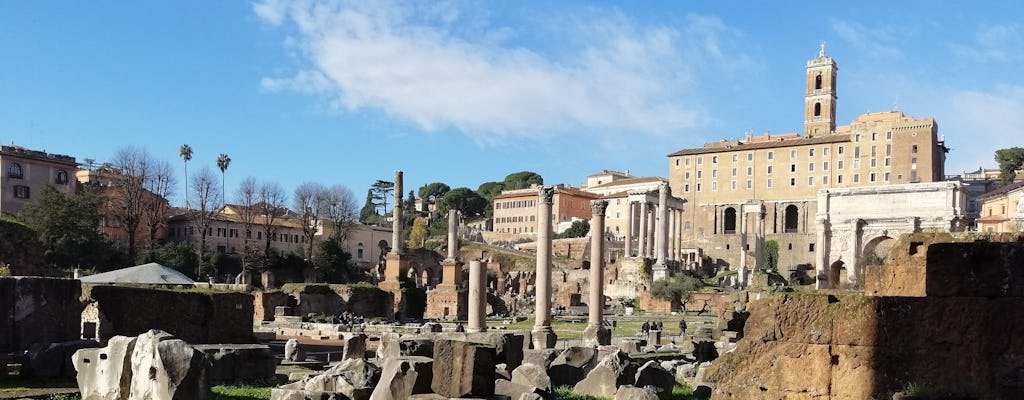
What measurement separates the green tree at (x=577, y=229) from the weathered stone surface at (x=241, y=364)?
277ft

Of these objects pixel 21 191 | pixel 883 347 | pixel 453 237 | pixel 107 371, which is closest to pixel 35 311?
pixel 107 371

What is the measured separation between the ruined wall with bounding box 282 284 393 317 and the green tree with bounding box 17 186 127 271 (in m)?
15.7

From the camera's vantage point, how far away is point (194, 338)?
912 inches

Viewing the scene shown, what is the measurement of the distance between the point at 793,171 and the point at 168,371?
9154 cm

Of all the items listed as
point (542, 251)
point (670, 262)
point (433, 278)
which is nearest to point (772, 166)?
point (670, 262)

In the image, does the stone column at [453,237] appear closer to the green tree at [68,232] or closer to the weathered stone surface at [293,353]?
the green tree at [68,232]

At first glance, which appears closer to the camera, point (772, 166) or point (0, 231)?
point (0, 231)

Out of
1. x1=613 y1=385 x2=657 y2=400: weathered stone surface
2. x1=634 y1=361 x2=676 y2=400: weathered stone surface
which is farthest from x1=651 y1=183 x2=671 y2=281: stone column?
x1=613 y1=385 x2=657 y2=400: weathered stone surface

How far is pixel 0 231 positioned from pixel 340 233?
45.3 m

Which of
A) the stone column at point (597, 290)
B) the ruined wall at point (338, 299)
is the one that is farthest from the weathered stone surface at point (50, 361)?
the ruined wall at point (338, 299)

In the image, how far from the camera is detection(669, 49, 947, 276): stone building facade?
297ft

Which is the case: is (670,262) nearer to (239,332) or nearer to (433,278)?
(433,278)

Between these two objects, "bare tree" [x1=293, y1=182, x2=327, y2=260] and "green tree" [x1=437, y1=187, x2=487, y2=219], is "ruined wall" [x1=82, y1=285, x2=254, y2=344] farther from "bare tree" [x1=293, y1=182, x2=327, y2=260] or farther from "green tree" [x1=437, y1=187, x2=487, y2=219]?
"green tree" [x1=437, y1=187, x2=487, y2=219]

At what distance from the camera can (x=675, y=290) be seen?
5919 centimetres
